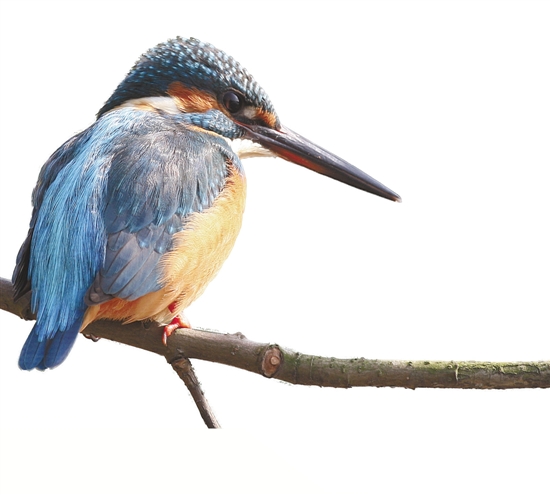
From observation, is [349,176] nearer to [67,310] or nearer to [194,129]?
[194,129]

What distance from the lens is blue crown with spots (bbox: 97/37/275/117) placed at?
7.69ft

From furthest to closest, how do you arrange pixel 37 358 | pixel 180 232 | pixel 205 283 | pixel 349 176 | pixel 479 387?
1. pixel 349 176
2. pixel 205 283
3. pixel 180 232
4. pixel 37 358
5. pixel 479 387

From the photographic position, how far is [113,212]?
78.1 inches

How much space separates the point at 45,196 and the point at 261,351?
0.84 meters

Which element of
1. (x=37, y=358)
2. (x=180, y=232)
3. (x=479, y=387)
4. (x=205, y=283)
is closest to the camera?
(x=479, y=387)

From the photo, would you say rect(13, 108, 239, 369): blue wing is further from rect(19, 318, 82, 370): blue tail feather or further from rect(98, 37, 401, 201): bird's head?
rect(98, 37, 401, 201): bird's head

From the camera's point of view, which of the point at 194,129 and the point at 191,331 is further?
the point at 194,129

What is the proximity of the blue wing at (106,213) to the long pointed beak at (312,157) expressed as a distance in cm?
27

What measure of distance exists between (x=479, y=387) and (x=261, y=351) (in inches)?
19.4

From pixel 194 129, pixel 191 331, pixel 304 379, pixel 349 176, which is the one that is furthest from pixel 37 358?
pixel 349 176

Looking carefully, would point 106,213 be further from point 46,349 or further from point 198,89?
point 198,89

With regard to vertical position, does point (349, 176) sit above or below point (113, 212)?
above

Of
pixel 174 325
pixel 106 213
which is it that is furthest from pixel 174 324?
pixel 106 213

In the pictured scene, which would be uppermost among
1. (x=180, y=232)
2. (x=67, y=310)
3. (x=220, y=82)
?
(x=220, y=82)
